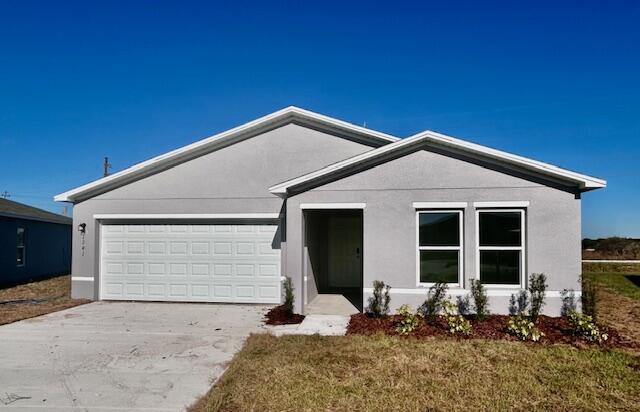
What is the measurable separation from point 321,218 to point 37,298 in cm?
927

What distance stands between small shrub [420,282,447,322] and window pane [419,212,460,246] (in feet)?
3.26

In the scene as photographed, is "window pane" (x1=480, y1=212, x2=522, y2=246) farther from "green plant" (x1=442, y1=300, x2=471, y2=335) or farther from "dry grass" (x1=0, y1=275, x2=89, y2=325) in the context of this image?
"dry grass" (x1=0, y1=275, x2=89, y2=325)

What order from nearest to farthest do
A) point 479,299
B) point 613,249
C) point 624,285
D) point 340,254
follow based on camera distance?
point 479,299, point 340,254, point 624,285, point 613,249

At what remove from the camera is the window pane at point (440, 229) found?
9.56 metres

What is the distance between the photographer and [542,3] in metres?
11.1

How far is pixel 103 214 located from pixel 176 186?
2421 millimetres

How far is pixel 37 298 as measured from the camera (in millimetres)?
12789

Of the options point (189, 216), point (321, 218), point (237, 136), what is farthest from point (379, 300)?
point (237, 136)

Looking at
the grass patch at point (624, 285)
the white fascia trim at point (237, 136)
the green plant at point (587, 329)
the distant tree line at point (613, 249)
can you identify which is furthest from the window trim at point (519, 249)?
the distant tree line at point (613, 249)

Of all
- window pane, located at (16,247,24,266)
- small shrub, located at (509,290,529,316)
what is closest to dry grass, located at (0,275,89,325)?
window pane, located at (16,247,24,266)

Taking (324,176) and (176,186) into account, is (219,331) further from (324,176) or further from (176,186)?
(176,186)

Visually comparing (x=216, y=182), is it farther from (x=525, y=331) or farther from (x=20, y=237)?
(x=20, y=237)

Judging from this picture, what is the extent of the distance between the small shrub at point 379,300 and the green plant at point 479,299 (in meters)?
1.89

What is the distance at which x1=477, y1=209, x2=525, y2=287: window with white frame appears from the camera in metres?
9.33
